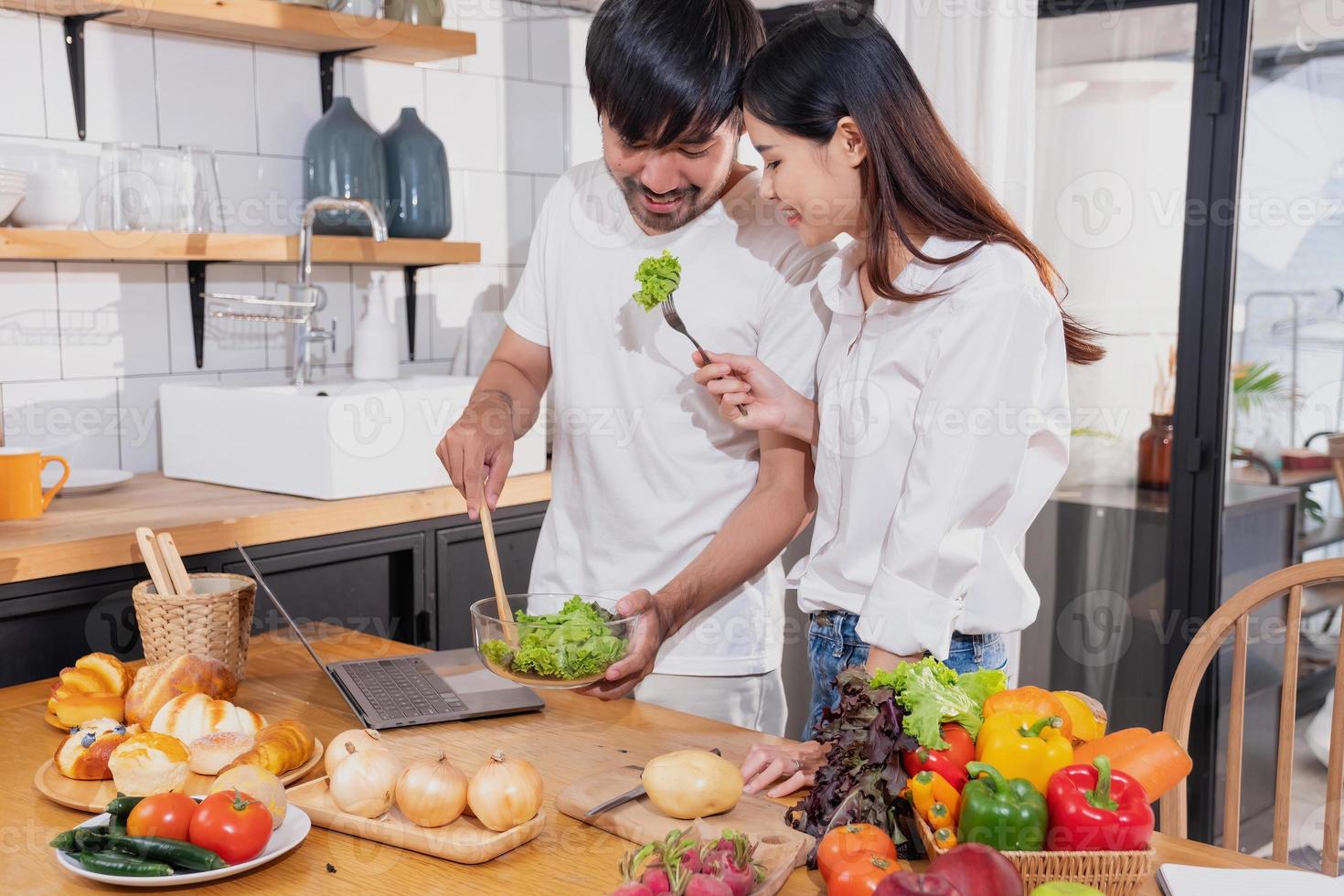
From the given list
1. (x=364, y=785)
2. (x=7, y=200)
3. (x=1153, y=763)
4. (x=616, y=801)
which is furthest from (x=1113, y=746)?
(x=7, y=200)

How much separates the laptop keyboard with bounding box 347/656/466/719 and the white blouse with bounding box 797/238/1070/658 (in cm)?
48

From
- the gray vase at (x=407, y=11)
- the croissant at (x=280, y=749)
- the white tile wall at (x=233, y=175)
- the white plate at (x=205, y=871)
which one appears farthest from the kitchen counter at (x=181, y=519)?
the gray vase at (x=407, y=11)

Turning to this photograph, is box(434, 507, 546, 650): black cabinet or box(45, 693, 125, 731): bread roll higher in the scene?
box(45, 693, 125, 731): bread roll

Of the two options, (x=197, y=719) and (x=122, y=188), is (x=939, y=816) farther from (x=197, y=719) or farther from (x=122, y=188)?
(x=122, y=188)

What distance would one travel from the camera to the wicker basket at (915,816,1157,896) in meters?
1.00

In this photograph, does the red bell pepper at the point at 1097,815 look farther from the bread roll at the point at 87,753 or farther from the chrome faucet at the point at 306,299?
the chrome faucet at the point at 306,299

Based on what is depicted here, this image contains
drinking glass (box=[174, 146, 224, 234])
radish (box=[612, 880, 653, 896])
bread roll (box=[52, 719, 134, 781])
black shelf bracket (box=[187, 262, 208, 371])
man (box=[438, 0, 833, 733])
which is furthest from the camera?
black shelf bracket (box=[187, 262, 208, 371])

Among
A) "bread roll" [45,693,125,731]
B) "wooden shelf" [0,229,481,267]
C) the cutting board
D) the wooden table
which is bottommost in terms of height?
the wooden table

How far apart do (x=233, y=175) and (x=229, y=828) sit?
212 cm

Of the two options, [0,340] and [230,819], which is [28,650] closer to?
[0,340]

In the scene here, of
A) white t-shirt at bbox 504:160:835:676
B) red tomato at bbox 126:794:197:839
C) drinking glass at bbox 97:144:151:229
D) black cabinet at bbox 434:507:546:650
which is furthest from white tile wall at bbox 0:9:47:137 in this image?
red tomato at bbox 126:794:197:839

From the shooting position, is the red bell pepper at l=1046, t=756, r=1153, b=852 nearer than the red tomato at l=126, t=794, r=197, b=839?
Yes

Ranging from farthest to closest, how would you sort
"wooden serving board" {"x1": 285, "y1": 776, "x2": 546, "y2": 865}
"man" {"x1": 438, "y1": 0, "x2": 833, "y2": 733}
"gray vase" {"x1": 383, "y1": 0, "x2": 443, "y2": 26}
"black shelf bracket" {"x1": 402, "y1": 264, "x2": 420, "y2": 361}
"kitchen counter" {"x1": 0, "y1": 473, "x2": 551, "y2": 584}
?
"black shelf bracket" {"x1": 402, "y1": 264, "x2": 420, "y2": 361} → "gray vase" {"x1": 383, "y1": 0, "x2": 443, "y2": 26} → "kitchen counter" {"x1": 0, "y1": 473, "x2": 551, "y2": 584} → "man" {"x1": 438, "y1": 0, "x2": 833, "y2": 733} → "wooden serving board" {"x1": 285, "y1": 776, "x2": 546, "y2": 865}

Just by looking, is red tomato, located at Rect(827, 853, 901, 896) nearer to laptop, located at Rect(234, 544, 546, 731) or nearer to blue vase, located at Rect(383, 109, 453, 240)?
laptop, located at Rect(234, 544, 546, 731)
